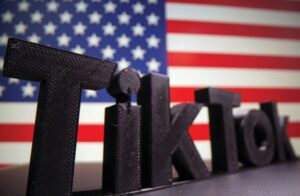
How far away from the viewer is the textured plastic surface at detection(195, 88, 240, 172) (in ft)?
2.43

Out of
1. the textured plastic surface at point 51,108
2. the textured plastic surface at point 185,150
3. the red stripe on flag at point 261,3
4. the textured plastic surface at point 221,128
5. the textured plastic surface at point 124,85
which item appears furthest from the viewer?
the red stripe on flag at point 261,3

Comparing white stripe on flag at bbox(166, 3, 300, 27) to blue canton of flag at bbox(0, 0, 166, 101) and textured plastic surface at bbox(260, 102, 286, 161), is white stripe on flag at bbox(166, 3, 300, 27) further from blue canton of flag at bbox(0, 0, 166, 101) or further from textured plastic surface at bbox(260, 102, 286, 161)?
textured plastic surface at bbox(260, 102, 286, 161)

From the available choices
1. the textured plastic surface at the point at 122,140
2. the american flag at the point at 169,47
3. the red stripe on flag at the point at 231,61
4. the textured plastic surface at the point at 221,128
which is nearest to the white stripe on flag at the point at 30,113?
the american flag at the point at 169,47

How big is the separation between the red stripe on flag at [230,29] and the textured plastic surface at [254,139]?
0.80 m

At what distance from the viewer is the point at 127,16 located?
1.43 m

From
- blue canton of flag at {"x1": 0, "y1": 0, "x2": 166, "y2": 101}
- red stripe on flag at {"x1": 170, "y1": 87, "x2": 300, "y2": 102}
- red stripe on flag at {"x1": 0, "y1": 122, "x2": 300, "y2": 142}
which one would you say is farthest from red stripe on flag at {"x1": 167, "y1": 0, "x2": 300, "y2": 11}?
red stripe on flag at {"x1": 0, "y1": 122, "x2": 300, "y2": 142}

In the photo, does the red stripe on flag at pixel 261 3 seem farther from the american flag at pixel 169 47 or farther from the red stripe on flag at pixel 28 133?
the red stripe on flag at pixel 28 133

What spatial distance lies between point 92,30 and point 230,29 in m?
0.90

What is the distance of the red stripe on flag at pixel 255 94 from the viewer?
4.59 ft

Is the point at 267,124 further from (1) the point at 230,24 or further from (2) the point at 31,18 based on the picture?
(2) the point at 31,18

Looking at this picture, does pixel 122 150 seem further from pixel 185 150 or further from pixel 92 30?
pixel 92 30

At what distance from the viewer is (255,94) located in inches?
60.1

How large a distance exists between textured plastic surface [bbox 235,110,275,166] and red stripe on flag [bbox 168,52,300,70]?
652 mm

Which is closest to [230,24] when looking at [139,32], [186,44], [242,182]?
[186,44]
